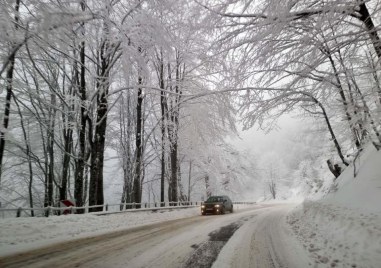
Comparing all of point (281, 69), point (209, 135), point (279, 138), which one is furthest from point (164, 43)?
point (279, 138)

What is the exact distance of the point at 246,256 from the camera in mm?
6930

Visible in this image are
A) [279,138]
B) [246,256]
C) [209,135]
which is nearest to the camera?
[246,256]

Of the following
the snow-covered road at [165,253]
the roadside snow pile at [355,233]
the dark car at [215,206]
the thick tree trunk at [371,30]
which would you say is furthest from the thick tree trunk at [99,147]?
the thick tree trunk at [371,30]

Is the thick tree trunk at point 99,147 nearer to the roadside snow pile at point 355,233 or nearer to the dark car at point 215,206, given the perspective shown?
the dark car at point 215,206

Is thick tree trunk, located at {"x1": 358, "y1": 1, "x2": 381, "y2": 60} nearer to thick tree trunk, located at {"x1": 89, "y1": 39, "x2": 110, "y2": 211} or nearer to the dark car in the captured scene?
thick tree trunk, located at {"x1": 89, "y1": 39, "x2": 110, "y2": 211}

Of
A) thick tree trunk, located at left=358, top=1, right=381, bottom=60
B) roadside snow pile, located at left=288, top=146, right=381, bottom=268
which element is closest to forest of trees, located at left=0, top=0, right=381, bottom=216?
thick tree trunk, located at left=358, top=1, right=381, bottom=60

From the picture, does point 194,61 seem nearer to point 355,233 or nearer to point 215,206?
point 215,206

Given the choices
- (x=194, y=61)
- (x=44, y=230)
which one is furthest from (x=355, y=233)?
(x=194, y=61)

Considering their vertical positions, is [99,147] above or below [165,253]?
above

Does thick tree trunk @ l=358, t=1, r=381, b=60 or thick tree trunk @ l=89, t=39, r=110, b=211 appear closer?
thick tree trunk @ l=358, t=1, r=381, b=60

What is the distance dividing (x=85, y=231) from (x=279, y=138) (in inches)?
5243

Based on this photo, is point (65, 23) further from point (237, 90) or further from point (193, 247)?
point (193, 247)

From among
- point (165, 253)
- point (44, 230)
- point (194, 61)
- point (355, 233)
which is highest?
point (194, 61)

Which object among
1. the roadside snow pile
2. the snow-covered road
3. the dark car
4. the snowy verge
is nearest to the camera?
the roadside snow pile
